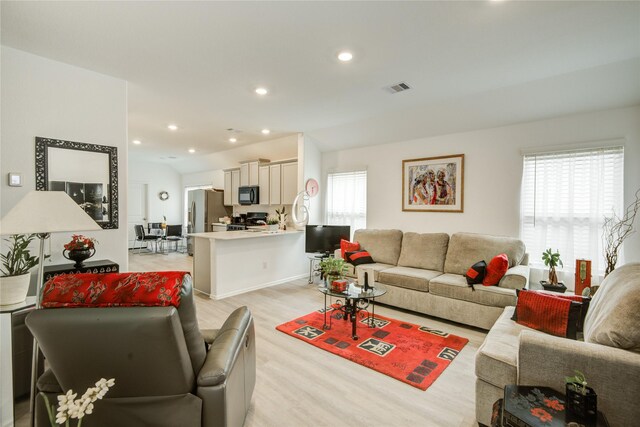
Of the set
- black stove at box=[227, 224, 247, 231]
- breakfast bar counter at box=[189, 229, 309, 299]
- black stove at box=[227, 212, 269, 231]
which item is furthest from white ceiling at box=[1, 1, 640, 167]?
black stove at box=[227, 224, 247, 231]

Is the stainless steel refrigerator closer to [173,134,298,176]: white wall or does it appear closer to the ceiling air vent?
[173,134,298,176]: white wall

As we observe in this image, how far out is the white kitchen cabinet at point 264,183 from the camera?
6.73 m

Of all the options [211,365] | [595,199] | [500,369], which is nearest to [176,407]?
[211,365]

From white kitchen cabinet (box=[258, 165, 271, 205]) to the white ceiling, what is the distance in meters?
2.49

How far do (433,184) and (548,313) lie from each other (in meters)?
2.73

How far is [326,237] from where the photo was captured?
17.0ft

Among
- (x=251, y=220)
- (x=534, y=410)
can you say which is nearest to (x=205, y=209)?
(x=251, y=220)

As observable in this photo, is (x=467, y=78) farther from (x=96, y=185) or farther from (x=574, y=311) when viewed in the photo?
(x=96, y=185)

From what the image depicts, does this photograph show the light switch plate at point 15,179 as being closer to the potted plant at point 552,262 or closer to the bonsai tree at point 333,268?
the bonsai tree at point 333,268

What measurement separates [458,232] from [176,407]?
401cm

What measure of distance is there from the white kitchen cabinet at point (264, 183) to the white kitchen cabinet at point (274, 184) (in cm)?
11

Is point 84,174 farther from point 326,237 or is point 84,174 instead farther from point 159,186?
point 159,186

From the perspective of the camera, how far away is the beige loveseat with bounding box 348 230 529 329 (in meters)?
3.22

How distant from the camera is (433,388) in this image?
7.38 ft
